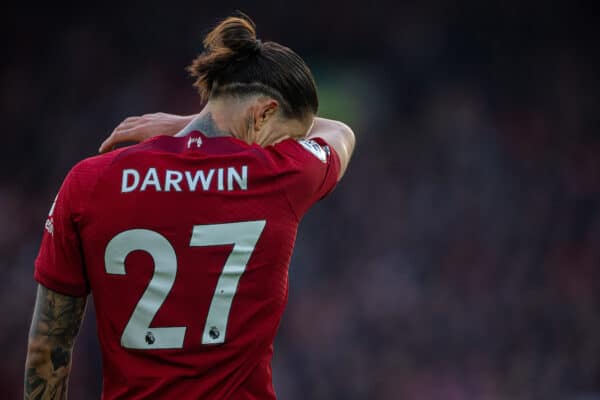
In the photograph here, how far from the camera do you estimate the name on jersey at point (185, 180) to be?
5.33 feet

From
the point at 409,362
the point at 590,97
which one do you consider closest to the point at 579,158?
the point at 590,97

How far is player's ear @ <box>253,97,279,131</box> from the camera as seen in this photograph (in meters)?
1.77

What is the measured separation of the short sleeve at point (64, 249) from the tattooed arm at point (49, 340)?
0.03 meters

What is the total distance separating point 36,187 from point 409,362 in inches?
165

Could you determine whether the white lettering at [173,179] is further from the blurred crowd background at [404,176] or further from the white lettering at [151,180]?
the blurred crowd background at [404,176]

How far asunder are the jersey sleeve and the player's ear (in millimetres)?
66

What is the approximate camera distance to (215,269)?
1.64 metres

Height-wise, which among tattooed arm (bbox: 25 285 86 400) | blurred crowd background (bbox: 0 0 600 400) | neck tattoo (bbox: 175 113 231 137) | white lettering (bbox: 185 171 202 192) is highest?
neck tattoo (bbox: 175 113 231 137)

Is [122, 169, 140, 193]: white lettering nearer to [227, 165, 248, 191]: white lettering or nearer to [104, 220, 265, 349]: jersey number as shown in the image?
[104, 220, 265, 349]: jersey number

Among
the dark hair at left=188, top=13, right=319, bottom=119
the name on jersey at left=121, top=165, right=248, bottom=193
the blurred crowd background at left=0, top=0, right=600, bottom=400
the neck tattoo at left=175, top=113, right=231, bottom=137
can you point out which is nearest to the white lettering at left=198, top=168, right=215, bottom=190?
the name on jersey at left=121, top=165, right=248, bottom=193

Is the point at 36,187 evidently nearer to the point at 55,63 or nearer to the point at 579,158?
the point at 55,63

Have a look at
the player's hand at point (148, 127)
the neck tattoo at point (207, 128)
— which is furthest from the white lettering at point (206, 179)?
the player's hand at point (148, 127)

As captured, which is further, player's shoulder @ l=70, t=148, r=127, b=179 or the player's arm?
the player's arm

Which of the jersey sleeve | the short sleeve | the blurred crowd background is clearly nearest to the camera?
the short sleeve
